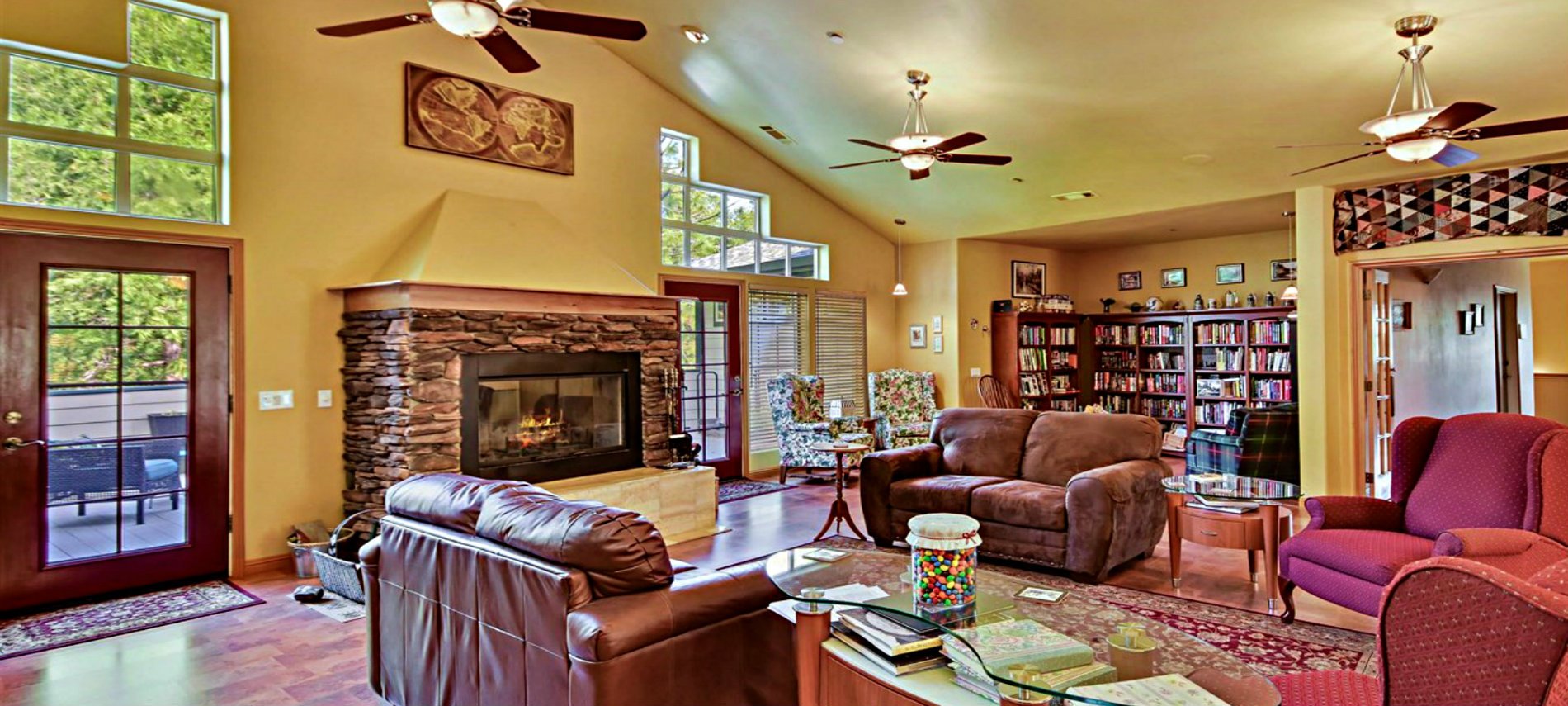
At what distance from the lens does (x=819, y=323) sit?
853 centimetres

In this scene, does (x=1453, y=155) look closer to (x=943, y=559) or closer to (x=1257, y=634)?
(x=1257, y=634)

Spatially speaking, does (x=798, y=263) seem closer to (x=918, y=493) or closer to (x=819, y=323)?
(x=819, y=323)

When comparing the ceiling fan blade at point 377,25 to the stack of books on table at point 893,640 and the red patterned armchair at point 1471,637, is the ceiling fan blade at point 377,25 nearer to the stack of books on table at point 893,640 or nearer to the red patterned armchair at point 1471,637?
the stack of books on table at point 893,640

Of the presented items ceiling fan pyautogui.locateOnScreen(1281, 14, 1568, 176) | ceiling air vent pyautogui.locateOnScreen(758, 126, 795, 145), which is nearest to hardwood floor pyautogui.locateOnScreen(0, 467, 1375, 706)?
ceiling fan pyautogui.locateOnScreen(1281, 14, 1568, 176)

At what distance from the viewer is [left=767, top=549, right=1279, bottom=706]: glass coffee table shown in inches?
69.6

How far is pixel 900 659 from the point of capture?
1.94m

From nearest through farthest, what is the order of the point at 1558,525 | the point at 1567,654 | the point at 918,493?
1. the point at 1567,654
2. the point at 1558,525
3. the point at 918,493

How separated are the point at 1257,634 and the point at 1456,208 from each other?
4279 millimetres

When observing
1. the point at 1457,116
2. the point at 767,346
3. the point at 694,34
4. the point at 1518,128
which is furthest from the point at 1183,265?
the point at 694,34

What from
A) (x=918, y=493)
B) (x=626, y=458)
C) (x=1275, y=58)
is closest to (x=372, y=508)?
(x=626, y=458)

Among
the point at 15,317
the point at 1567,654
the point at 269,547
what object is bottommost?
the point at 269,547

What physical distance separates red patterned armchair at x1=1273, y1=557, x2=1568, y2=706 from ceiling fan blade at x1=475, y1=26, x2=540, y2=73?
3530 mm

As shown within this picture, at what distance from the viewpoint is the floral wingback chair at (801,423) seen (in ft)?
24.9

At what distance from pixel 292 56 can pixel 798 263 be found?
4.90 m
